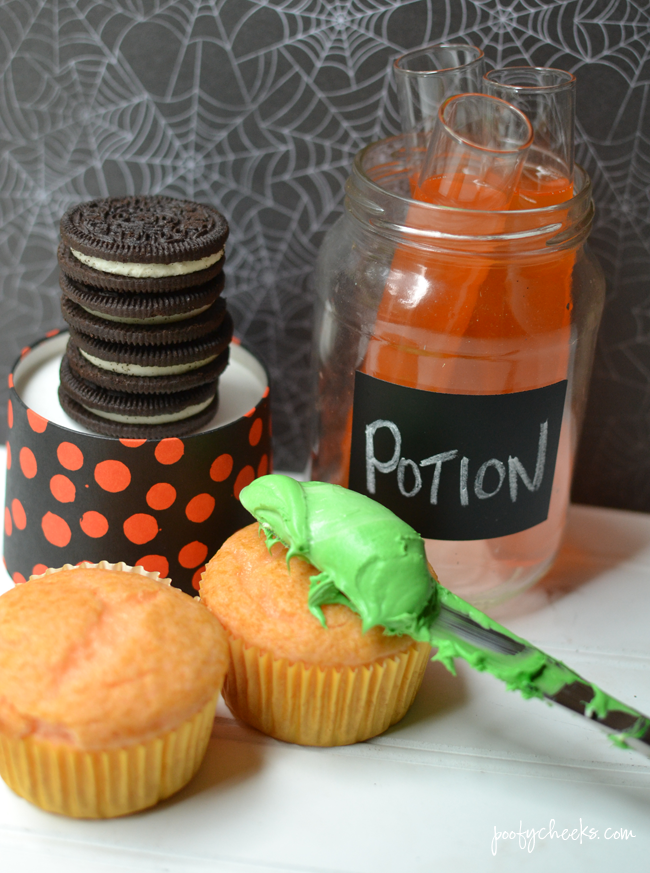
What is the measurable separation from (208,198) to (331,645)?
480 mm

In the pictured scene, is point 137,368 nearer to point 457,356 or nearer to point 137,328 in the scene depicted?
point 137,328

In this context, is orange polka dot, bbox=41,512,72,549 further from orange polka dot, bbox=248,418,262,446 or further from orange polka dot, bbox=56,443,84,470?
orange polka dot, bbox=248,418,262,446

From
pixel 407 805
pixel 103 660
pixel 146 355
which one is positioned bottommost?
pixel 407 805

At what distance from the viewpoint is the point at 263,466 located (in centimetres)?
70

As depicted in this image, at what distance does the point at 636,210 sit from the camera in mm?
762

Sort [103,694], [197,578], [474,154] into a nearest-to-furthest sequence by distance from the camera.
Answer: [103,694] < [474,154] < [197,578]

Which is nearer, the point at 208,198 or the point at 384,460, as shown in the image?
the point at 384,460

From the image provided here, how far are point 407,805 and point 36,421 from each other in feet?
1.28

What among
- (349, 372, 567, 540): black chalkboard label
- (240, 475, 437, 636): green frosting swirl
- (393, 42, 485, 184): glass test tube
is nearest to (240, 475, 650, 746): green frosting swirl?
(240, 475, 437, 636): green frosting swirl

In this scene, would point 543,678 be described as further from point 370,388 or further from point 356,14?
point 356,14

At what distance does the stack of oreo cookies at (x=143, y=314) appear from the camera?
1.85 ft

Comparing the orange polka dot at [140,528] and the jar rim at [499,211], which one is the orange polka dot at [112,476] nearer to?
the orange polka dot at [140,528]

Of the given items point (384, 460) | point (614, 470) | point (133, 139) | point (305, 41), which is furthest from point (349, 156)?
point (614, 470)

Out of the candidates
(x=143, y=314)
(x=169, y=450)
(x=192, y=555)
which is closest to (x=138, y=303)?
(x=143, y=314)
